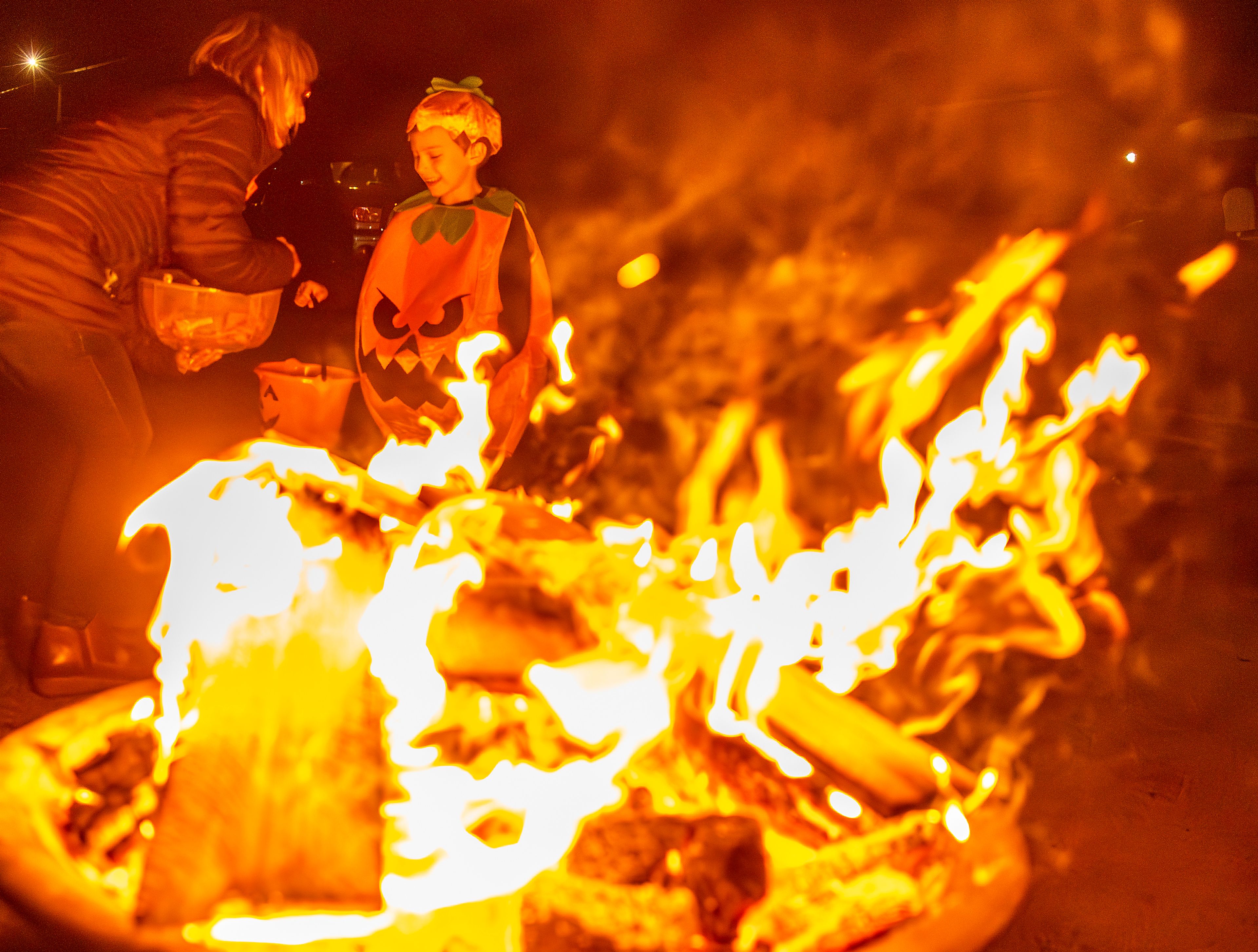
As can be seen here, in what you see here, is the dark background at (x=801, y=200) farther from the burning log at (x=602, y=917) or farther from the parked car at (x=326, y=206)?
the burning log at (x=602, y=917)

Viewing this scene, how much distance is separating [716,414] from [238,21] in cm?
293

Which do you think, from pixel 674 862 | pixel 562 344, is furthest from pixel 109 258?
pixel 674 862

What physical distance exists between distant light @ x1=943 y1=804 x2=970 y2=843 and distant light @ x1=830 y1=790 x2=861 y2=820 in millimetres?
212

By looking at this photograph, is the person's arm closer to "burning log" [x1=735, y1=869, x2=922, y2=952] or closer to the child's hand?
the child's hand

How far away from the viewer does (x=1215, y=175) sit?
25.4 ft

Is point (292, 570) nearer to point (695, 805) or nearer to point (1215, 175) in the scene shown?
point (695, 805)

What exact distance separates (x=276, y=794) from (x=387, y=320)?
2478 millimetres

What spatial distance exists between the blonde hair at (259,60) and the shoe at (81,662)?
157 cm

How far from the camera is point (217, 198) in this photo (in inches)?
114

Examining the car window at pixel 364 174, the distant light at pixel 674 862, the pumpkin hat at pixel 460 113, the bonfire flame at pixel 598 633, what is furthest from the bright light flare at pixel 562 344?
the distant light at pixel 674 862

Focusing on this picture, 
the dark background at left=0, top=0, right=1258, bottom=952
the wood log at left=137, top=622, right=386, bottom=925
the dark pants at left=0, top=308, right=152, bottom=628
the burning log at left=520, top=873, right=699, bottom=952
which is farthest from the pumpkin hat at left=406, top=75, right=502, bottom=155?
the burning log at left=520, top=873, right=699, bottom=952

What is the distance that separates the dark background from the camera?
3441 mm

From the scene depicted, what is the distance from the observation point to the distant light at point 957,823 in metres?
1.57

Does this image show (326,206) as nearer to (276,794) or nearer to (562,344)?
(562,344)
